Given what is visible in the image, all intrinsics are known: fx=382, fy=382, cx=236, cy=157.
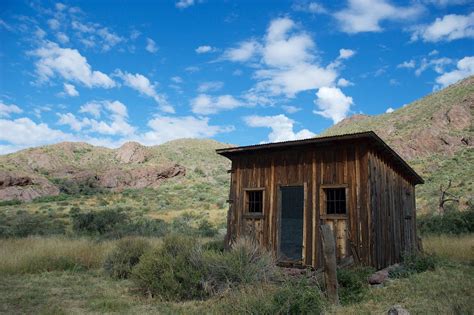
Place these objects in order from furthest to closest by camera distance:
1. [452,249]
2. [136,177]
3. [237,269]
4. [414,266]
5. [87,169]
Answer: [87,169] < [136,177] < [452,249] < [414,266] < [237,269]

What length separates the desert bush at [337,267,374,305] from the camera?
23.9 ft

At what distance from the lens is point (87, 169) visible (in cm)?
4700

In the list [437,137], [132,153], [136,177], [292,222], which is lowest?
[292,222]

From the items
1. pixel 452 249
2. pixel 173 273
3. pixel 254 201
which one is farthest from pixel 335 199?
pixel 452 249

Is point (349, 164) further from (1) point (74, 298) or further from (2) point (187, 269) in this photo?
(1) point (74, 298)

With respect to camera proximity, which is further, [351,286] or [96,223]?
[96,223]

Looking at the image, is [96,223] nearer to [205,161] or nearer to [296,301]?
[296,301]

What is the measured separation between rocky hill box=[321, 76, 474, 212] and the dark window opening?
17.3 meters

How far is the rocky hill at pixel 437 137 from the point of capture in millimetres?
30033

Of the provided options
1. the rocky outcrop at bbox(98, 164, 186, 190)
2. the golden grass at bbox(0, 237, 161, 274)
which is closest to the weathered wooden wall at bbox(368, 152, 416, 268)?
the golden grass at bbox(0, 237, 161, 274)

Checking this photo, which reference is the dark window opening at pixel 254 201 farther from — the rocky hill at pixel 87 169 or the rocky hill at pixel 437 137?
the rocky hill at pixel 87 169

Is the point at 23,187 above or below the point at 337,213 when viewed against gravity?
above

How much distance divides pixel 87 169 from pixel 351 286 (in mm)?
44522

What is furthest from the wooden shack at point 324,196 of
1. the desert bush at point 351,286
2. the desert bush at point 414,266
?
the desert bush at point 351,286
